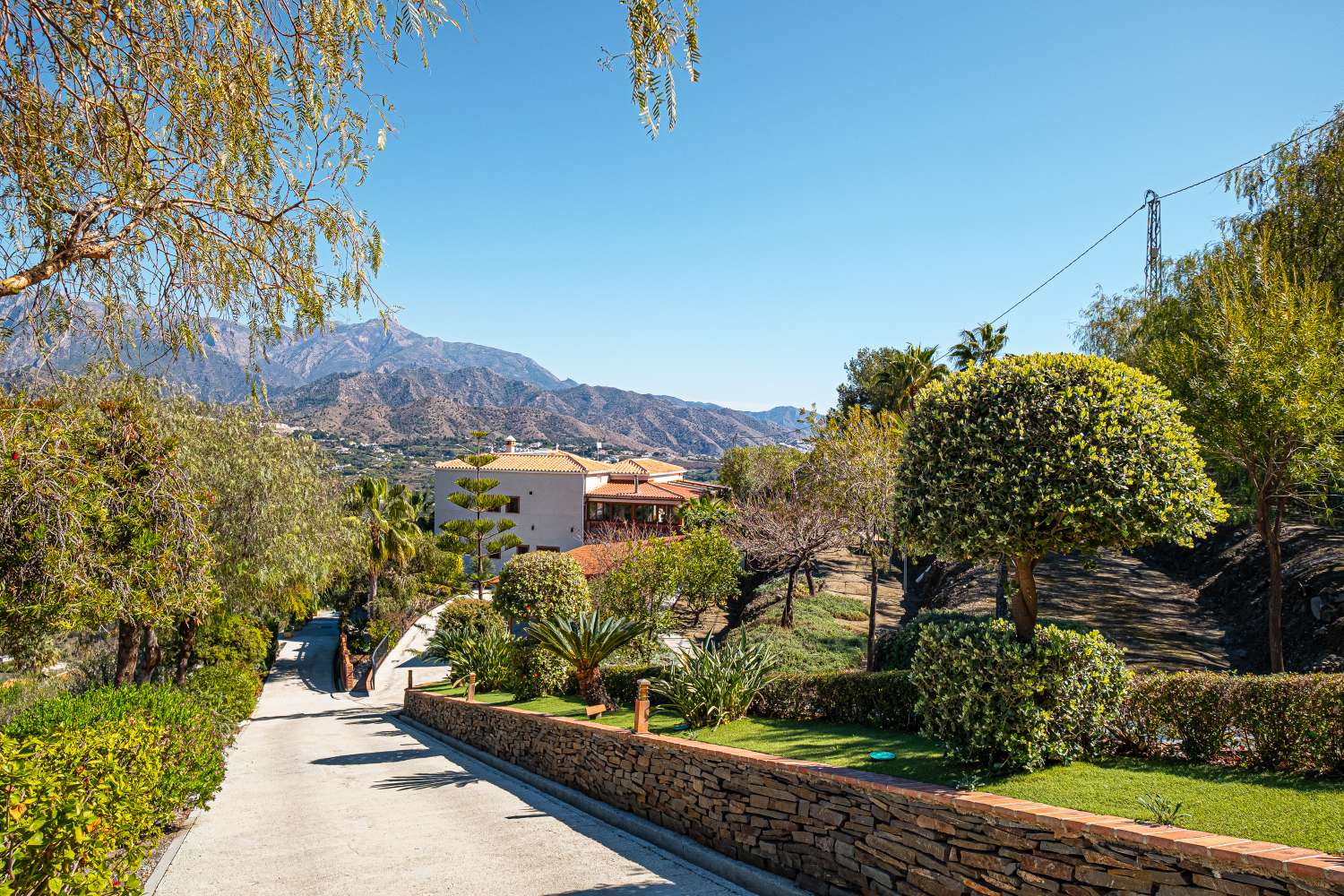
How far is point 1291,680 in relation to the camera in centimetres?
501

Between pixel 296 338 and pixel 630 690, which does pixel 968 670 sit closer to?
pixel 296 338

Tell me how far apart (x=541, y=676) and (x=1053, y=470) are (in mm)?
10223

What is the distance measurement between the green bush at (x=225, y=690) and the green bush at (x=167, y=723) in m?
1.73

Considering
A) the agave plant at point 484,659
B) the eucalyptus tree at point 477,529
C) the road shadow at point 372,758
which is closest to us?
the road shadow at point 372,758

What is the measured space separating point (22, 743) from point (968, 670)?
5.88m

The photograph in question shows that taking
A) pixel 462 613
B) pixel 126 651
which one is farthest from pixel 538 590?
pixel 462 613

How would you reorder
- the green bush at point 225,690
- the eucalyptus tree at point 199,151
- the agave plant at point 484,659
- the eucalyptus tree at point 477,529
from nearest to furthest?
the eucalyptus tree at point 199,151 → the green bush at point 225,690 → the agave plant at point 484,659 → the eucalyptus tree at point 477,529

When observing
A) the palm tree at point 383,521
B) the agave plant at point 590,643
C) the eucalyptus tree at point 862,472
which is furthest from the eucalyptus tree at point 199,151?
the palm tree at point 383,521

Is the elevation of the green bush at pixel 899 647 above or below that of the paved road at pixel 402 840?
above

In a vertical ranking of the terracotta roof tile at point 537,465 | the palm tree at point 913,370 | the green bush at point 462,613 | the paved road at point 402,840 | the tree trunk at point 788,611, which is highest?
the palm tree at point 913,370

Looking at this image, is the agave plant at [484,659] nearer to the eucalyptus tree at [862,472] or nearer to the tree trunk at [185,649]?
the tree trunk at [185,649]

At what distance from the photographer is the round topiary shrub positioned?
15.2 meters

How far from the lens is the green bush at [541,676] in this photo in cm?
1337

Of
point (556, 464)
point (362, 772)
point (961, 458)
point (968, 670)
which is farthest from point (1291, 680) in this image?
point (556, 464)
